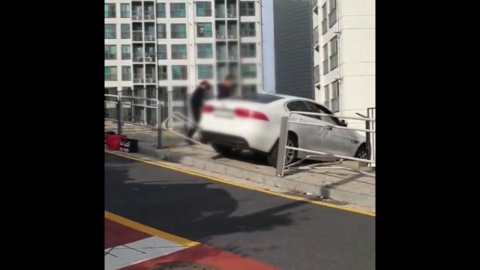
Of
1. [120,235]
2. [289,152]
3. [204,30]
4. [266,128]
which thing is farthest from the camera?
[120,235]

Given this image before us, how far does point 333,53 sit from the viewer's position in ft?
5.93

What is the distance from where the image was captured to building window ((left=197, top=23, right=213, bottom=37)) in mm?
1620

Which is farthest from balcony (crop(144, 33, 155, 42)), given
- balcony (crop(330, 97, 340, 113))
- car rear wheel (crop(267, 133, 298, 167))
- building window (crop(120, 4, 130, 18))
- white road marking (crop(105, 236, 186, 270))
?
white road marking (crop(105, 236, 186, 270))

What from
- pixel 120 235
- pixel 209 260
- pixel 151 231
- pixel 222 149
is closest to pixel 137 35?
pixel 222 149

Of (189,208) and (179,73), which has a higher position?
(179,73)

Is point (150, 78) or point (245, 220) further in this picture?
point (245, 220)

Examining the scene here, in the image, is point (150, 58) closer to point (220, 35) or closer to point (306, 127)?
point (220, 35)

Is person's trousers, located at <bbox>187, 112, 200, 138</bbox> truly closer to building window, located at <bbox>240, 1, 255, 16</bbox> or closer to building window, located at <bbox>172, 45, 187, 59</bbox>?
building window, located at <bbox>172, 45, 187, 59</bbox>

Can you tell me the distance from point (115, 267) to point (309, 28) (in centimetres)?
157

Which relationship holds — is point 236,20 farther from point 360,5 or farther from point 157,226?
point 157,226

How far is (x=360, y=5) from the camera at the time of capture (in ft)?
5.77

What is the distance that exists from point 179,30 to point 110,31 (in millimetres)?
235

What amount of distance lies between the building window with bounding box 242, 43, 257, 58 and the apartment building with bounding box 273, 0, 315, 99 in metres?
0.15
